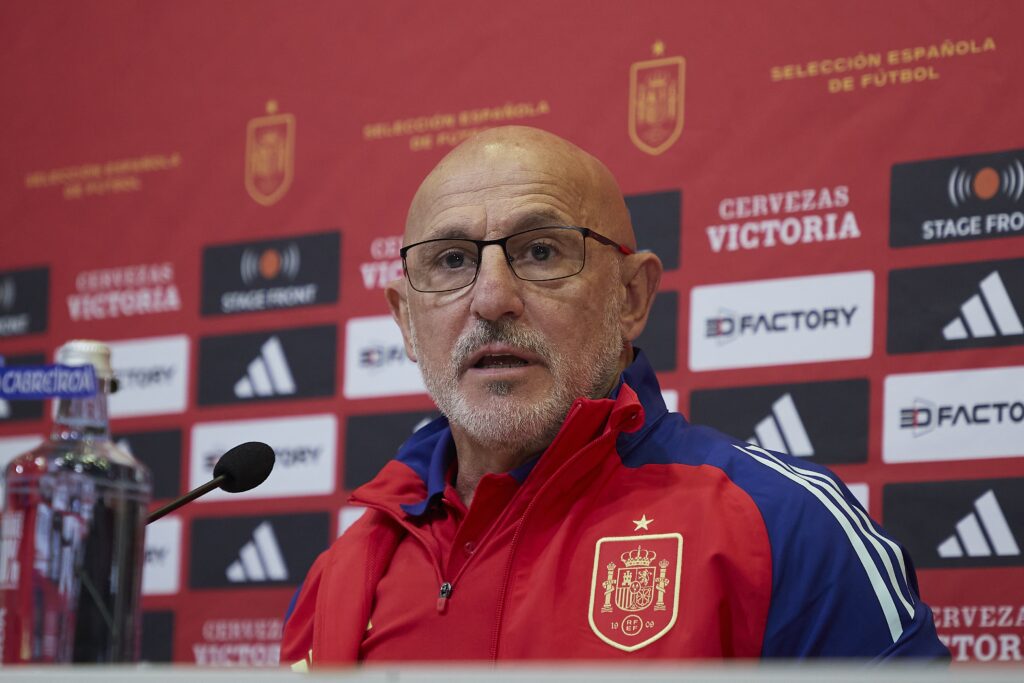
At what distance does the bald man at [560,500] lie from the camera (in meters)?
1.67

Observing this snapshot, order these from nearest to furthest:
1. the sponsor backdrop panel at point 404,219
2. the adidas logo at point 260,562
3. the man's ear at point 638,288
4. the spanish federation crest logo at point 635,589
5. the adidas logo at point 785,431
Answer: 1. the spanish federation crest logo at point 635,589
2. the man's ear at point 638,288
3. the sponsor backdrop panel at point 404,219
4. the adidas logo at point 785,431
5. the adidas logo at point 260,562

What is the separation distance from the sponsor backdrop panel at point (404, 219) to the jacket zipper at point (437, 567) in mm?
701

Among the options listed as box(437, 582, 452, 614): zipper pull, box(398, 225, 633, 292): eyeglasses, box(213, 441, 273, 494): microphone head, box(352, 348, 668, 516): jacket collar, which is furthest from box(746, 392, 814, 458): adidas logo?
box(213, 441, 273, 494): microphone head

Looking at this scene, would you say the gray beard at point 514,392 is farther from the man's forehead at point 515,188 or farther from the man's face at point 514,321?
the man's forehead at point 515,188

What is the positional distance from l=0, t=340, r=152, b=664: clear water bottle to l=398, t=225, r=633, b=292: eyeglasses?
2.60 feet

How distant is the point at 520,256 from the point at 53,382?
0.88 m

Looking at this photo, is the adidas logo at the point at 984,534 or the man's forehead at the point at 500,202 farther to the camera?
the adidas logo at the point at 984,534

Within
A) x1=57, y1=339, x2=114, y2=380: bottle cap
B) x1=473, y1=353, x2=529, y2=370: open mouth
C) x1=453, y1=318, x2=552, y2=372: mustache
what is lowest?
x1=57, y1=339, x2=114, y2=380: bottle cap

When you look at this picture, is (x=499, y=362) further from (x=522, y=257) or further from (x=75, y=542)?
(x=75, y=542)

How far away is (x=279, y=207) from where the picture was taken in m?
3.05

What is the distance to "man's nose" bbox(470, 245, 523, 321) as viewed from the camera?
1.97m

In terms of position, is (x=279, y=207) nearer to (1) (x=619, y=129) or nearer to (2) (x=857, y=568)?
(1) (x=619, y=129)

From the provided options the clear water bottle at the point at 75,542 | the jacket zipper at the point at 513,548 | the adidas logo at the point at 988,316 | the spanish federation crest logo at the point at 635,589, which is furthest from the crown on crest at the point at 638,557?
the adidas logo at the point at 988,316

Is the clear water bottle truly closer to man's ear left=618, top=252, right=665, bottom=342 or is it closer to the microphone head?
the microphone head
